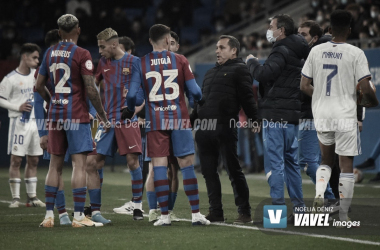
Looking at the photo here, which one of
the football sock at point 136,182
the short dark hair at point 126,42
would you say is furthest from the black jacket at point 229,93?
the short dark hair at point 126,42

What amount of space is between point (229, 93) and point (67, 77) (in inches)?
72.9


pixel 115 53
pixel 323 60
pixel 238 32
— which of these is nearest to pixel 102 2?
pixel 238 32

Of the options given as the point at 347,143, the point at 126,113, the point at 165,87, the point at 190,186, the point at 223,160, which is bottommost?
the point at 190,186

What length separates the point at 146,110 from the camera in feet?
25.0

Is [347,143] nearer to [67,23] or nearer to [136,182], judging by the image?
[136,182]

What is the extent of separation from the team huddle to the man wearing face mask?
1.73 ft

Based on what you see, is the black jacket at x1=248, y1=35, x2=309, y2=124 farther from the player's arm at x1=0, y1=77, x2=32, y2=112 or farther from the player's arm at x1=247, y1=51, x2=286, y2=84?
Answer: the player's arm at x1=0, y1=77, x2=32, y2=112

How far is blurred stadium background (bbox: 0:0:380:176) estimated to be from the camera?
63.7 ft

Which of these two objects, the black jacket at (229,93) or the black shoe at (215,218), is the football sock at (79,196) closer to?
the black shoe at (215,218)

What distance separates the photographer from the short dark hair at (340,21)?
6.91 m

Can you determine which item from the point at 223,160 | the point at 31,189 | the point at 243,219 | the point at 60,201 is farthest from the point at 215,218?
the point at 31,189

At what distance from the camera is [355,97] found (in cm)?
697

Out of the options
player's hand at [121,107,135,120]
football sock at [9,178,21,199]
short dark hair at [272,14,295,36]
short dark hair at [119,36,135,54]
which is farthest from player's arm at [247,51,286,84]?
football sock at [9,178,21,199]

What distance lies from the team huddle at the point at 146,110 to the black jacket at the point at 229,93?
314 millimetres
